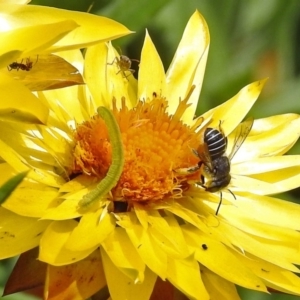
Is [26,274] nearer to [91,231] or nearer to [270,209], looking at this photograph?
[91,231]

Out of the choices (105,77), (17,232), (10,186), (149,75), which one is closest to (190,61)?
(149,75)

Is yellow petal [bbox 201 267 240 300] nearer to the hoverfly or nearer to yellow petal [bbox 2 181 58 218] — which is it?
the hoverfly

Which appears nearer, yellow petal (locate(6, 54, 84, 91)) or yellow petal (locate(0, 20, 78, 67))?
yellow petal (locate(0, 20, 78, 67))

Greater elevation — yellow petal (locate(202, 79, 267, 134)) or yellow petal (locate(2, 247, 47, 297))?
yellow petal (locate(2, 247, 47, 297))

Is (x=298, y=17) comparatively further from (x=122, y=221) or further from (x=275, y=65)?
(x=122, y=221)

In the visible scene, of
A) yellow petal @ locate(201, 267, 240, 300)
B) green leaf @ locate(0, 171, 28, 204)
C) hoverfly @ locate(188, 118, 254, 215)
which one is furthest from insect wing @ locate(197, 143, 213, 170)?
green leaf @ locate(0, 171, 28, 204)

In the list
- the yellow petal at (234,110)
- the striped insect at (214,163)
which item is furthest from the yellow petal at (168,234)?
the yellow petal at (234,110)

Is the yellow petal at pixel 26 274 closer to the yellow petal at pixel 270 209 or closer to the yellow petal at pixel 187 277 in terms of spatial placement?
the yellow petal at pixel 187 277
